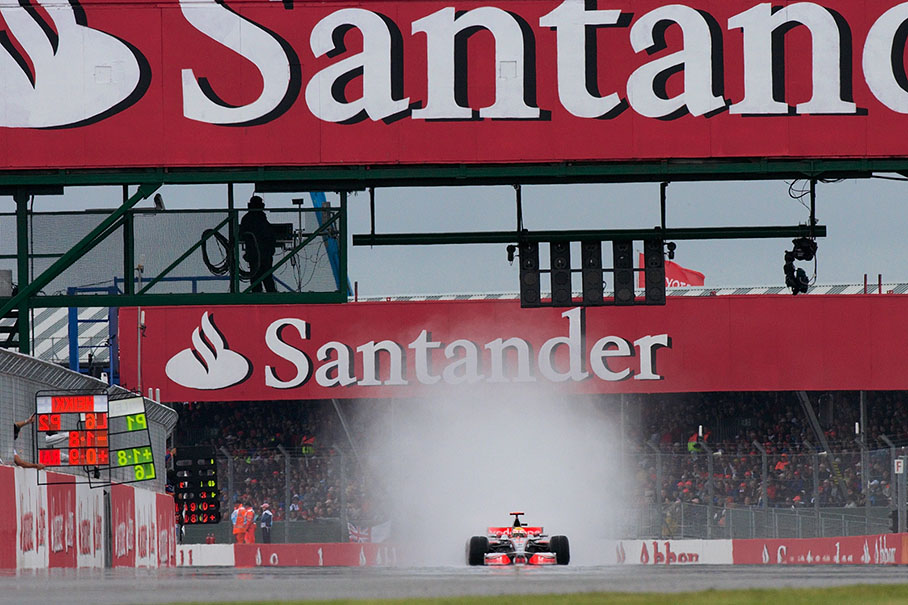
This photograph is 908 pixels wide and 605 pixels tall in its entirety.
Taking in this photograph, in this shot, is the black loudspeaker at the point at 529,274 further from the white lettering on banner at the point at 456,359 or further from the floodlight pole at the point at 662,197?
the white lettering on banner at the point at 456,359

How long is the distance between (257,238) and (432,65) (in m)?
3.03

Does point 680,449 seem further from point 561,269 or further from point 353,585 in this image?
point 353,585

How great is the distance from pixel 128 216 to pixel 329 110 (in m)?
2.84

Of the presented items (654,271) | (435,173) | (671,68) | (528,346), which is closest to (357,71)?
(435,173)

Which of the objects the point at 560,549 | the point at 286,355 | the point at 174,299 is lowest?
the point at 560,549

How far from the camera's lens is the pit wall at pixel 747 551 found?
30.9 m

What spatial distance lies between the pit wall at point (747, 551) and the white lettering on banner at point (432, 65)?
1226 centimetres

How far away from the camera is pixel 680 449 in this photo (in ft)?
A: 130

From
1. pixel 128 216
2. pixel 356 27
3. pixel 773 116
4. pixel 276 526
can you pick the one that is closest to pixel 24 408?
pixel 128 216

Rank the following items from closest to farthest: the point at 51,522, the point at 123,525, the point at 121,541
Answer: the point at 51,522, the point at 121,541, the point at 123,525

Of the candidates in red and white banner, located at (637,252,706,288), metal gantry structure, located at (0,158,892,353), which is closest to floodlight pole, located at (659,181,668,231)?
metal gantry structure, located at (0,158,892,353)

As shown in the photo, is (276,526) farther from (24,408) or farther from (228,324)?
(24,408)

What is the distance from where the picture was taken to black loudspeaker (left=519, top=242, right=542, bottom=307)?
68.5ft

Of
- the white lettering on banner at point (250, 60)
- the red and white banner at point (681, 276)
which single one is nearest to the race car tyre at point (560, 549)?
the white lettering on banner at point (250, 60)
